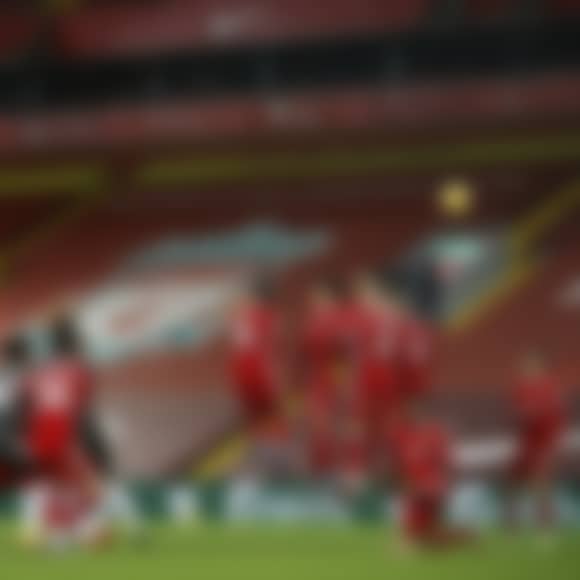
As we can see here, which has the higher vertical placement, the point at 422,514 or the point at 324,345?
the point at 324,345

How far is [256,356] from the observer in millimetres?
4961

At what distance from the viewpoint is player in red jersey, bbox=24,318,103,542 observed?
186 inches

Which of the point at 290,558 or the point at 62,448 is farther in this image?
the point at 62,448

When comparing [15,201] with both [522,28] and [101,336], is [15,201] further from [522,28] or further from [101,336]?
[522,28]

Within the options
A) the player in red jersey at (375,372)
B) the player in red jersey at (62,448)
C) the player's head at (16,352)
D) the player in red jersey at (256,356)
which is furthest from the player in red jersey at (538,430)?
the player's head at (16,352)

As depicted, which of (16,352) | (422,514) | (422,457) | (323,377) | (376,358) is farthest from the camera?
→ (16,352)

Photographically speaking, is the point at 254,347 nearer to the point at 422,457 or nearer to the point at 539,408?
the point at 422,457

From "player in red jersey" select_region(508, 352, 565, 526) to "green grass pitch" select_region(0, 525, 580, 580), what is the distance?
7.7 inches

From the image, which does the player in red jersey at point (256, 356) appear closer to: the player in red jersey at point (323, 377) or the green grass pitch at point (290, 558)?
the player in red jersey at point (323, 377)

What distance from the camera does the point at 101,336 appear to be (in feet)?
17.1

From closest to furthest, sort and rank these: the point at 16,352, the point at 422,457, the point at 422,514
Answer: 1. the point at 422,514
2. the point at 422,457
3. the point at 16,352

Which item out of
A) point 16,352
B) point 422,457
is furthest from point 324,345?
point 16,352

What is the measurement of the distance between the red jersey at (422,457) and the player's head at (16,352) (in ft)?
4.91

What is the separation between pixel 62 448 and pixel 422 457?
134 centimetres
